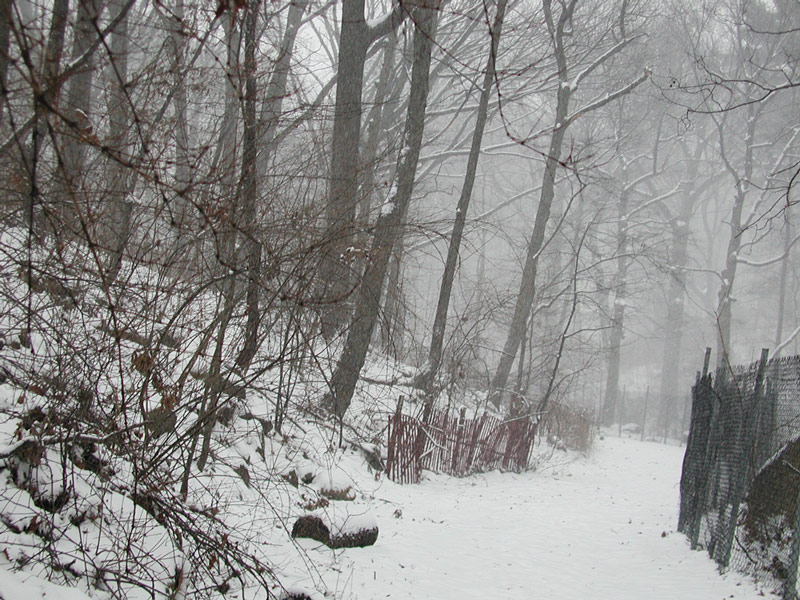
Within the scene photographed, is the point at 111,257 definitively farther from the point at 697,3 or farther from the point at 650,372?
the point at 650,372

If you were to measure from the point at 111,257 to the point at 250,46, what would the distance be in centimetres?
193

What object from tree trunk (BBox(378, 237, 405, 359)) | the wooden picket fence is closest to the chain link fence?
tree trunk (BBox(378, 237, 405, 359))

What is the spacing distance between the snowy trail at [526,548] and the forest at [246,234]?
3.35 ft

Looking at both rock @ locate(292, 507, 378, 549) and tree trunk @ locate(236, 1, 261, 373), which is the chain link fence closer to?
rock @ locate(292, 507, 378, 549)

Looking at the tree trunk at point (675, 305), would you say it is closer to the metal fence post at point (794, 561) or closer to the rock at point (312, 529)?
the metal fence post at point (794, 561)

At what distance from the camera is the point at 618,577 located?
6.16 m

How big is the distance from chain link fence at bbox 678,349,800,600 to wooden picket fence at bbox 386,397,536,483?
3594mm

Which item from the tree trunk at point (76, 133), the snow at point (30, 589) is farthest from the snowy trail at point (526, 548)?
the tree trunk at point (76, 133)

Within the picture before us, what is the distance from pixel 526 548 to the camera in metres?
6.96

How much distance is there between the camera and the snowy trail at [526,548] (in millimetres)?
5380

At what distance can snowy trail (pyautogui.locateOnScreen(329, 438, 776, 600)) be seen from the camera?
17.7ft

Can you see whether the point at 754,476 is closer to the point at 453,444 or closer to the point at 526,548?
the point at 526,548

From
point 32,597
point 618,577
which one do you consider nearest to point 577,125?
point 618,577

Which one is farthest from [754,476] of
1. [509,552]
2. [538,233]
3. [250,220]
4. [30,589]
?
[538,233]
